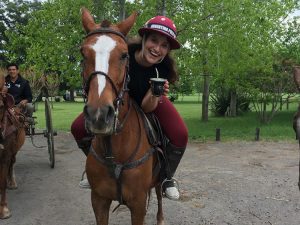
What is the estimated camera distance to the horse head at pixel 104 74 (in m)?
2.39

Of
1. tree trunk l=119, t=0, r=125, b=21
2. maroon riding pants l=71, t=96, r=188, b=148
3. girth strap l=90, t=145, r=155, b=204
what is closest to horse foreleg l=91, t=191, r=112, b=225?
girth strap l=90, t=145, r=155, b=204

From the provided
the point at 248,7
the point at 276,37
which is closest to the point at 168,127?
the point at 248,7

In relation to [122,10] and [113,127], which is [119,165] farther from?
[122,10]

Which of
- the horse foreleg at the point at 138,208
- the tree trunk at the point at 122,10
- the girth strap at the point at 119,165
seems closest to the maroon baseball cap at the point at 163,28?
the girth strap at the point at 119,165

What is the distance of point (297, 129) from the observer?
3.07m

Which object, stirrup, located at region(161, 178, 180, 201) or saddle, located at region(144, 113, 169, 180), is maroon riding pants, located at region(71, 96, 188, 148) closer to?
saddle, located at region(144, 113, 169, 180)

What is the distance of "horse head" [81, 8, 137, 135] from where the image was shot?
2.39m

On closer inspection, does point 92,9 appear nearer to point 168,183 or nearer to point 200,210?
→ point 200,210

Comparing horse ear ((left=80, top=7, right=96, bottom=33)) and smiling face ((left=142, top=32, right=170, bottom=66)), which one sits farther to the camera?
smiling face ((left=142, top=32, right=170, bottom=66))

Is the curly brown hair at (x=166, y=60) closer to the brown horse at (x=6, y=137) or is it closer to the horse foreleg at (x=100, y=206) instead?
the horse foreleg at (x=100, y=206)

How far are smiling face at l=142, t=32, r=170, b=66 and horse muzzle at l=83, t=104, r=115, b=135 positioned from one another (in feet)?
3.95

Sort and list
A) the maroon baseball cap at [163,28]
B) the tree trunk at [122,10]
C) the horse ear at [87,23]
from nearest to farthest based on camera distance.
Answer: the horse ear at [87,23] → the maroon baseball cap at [163,28] → the tree trunk at [122,10]

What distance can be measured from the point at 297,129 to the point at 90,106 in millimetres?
1783

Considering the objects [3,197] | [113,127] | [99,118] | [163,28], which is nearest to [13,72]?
[3,197]
